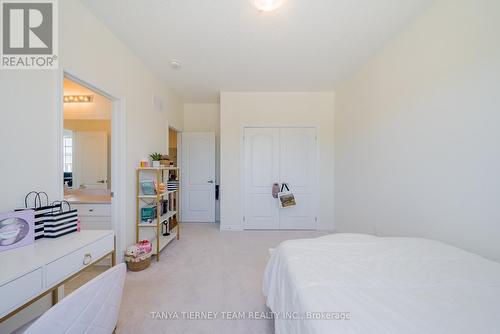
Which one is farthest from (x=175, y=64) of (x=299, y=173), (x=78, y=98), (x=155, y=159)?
(x=299, y=173)

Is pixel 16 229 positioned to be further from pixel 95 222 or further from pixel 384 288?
pixel 384 288

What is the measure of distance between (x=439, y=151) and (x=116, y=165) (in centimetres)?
312

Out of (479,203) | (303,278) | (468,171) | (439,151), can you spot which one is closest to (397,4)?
(439,151)

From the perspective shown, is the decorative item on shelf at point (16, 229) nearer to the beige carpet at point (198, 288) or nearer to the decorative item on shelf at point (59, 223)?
the decorative item on shelf at point (59, 223)

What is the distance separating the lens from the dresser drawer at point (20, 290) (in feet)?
2.49

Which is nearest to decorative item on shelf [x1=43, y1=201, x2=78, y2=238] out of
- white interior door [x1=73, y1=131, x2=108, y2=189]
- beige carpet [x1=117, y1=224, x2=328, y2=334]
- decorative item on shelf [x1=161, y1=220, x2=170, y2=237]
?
beige carpet [x1=117, y1=224, x2=328, y2=334]

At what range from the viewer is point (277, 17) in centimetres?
183

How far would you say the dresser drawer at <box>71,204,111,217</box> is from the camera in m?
2.29

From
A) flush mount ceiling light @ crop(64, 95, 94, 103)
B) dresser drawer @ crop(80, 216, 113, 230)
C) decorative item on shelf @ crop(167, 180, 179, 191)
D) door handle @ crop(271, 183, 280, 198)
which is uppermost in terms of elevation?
flush mount ceiling light @ crop(64, 95, 94, 103)

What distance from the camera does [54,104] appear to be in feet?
4.72

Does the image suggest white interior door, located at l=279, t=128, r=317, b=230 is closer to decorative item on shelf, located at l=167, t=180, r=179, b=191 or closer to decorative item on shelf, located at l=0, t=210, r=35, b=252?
decorative item on shelf, located at l=167, t=180, r=179, b=191

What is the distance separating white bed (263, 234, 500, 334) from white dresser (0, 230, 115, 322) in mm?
1165

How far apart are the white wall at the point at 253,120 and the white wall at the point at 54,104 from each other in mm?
1503

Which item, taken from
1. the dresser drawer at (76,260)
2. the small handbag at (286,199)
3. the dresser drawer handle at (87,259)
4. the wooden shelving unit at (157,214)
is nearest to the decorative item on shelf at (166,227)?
the wooden shelving unit at (157,214)
